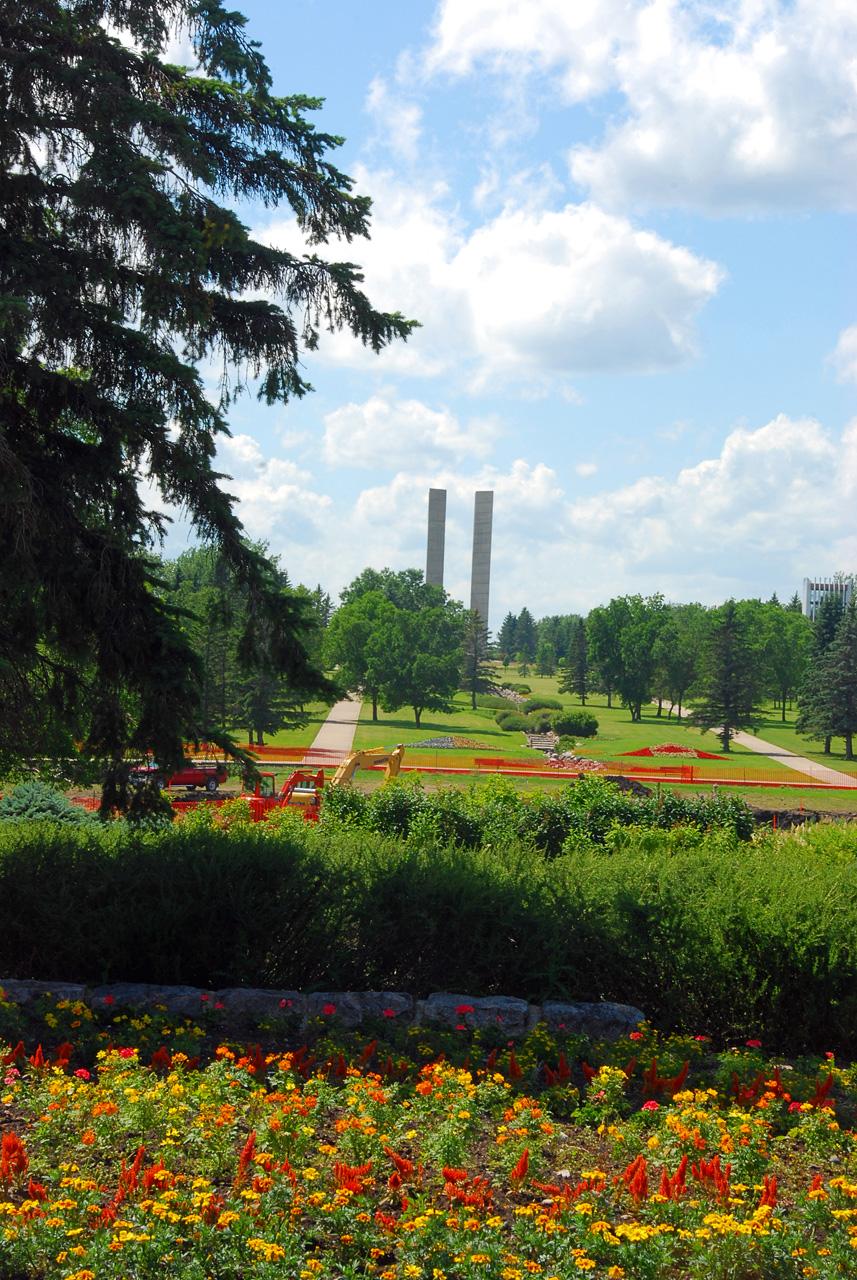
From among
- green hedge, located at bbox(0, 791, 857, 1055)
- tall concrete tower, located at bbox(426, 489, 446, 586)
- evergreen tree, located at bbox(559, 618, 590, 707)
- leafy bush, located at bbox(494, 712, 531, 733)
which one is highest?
tall concrete tower, located at bbox(426, 489, 446, 586)

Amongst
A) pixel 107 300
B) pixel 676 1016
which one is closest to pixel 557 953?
pixel 676 1016

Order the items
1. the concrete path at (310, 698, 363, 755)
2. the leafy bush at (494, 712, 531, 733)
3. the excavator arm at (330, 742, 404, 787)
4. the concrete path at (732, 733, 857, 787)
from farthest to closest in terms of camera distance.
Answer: the leafy bush at (494, 712, 531, 733) → the concrete path at (310, 698, 363, 755) → the concrete path at (732, 733, 857, 787) → the excavator arm at (330, 742, 404, 787)

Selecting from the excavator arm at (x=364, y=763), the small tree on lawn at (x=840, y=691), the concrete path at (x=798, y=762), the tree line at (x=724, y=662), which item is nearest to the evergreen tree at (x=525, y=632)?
the tree line at (x=724, y=662)

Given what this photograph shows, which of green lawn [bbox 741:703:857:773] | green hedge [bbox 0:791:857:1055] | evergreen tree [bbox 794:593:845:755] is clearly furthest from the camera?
evergreen tree [bbox 794:593:845:755]

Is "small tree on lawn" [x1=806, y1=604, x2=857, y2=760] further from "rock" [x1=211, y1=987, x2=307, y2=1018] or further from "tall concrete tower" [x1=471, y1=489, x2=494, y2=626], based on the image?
"rock" [x1=211, y1=987, x2=307, y2=1018]

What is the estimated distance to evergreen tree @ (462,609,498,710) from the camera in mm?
74125

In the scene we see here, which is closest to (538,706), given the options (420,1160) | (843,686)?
(843,686)

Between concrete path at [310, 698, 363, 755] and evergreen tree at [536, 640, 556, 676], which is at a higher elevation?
evergreen tree at [536, 640, 556, 676]

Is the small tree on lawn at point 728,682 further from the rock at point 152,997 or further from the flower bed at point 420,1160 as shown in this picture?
the rock at point 152,997

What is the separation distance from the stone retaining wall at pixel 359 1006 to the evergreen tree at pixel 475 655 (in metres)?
67.4

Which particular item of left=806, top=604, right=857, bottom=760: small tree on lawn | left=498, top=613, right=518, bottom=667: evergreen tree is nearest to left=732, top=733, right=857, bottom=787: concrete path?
left=806, top=604, right=857, bottom=760: small tree on lawn

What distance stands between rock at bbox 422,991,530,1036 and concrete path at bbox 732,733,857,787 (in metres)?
33.9

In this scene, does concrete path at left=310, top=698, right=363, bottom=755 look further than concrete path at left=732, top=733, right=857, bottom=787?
Yes

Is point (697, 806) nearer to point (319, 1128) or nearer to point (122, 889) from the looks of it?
→ point (122, 889)
